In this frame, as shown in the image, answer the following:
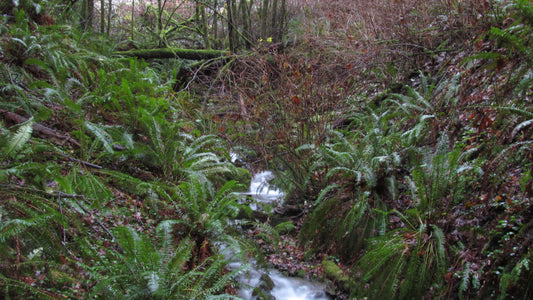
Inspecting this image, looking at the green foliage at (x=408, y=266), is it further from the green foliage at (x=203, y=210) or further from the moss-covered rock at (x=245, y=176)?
the moss-covered rock at (x=245, y=176)

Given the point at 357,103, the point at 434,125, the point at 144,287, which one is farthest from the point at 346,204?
the point at 357,103

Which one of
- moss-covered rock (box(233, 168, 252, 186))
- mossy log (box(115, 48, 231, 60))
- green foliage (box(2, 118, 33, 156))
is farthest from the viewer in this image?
mossy log (box(115, 48, 231, 60))

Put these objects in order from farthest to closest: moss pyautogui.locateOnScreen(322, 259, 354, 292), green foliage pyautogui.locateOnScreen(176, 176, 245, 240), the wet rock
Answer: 1. moss pyautogui.locateOnScreen(322, 259, 354, 292)
2. the wet rock
3. green foliage pyautogui.locateOnScreen(176, 176, 245, 240)

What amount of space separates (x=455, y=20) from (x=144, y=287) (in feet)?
20.5

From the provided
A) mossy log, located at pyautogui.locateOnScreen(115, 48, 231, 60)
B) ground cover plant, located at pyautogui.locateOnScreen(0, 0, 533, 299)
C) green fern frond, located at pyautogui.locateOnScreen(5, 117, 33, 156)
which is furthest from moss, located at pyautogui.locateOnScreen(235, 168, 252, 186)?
mossy log, located at pyautogui.locateOnScreen(115, 48, 231, 60)

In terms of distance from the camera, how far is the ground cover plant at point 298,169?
2361 millimetres

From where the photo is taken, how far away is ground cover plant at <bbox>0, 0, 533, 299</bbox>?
2.36m

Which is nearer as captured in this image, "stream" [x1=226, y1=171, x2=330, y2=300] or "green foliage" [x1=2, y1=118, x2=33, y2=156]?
"green foliage" [x1=2, y1=118, x2=33, y2=156]

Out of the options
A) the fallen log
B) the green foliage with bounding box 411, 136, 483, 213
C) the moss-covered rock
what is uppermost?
the fallen log

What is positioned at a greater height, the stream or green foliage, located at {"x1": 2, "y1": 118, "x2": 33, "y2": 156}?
green foliage, located at {"x1": 2, "y1": 118, "x2": 33, "y2": 156}

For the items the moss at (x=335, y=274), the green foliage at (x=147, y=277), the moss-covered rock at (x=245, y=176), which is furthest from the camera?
the moss-covered rock at (x=245, y=176)

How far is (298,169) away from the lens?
512 cm

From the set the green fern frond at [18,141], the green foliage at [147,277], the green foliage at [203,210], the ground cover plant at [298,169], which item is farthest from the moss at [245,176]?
the green fern frond at [18,141]

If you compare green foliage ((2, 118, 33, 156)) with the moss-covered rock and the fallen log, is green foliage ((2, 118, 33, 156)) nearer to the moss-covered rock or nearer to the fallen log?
the fallen log
